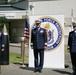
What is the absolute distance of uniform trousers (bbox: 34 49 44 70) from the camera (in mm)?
12602

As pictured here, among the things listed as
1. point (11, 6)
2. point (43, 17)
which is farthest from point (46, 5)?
point (43, 17)

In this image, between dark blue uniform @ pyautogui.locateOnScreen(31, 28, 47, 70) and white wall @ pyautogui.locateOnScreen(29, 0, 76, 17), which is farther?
white wall @ pyautogui.locateOnScreen(29, 0, 76, 17)

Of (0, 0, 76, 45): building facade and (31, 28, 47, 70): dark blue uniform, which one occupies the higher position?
(0, 0, 76, 45): building facade

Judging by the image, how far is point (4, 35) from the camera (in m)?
12.5

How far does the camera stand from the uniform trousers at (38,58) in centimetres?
1260

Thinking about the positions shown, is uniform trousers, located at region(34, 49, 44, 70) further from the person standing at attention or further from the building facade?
the building facade

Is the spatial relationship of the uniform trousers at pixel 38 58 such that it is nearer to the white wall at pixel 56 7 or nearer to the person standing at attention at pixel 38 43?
the person standing at attention at pixel 38 43

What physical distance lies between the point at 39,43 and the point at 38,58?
2.22 ft

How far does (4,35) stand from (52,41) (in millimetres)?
2283

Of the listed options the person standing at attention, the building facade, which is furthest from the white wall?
the person standing at attention

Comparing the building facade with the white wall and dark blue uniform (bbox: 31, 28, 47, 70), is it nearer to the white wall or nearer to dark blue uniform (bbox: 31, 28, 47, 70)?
the white wall

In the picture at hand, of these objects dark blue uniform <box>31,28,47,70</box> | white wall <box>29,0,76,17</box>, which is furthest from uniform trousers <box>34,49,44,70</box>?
white wall <box>29,0,76,17</box>

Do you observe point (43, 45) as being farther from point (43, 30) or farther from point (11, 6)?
point (11, 6)

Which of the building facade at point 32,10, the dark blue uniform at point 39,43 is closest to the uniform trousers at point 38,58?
the dark blue uniform at point 39,43
